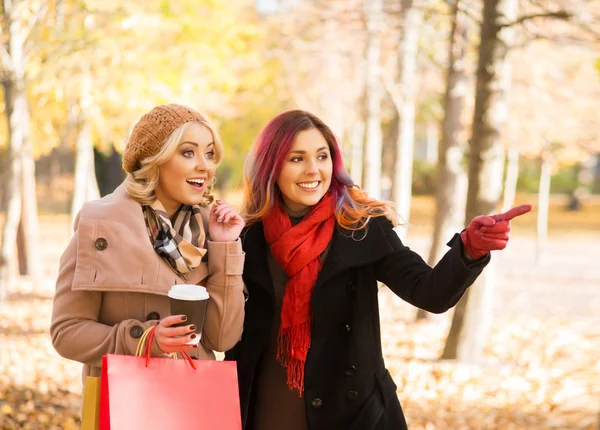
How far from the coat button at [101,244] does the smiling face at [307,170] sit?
729 mm

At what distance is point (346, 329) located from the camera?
2.91m

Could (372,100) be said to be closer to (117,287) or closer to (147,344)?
(117,287)

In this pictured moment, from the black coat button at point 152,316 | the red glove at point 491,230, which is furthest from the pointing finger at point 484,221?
the black coat button at point 152,316

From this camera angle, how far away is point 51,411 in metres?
5.91

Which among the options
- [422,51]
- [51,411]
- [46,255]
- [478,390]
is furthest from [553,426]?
[46,255]

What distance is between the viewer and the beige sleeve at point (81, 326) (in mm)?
2607

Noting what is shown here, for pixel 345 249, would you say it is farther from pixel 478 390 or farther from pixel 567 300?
pixel 567 300

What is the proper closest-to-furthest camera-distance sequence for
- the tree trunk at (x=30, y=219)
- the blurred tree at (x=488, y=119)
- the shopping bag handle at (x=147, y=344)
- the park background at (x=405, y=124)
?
the shopping bag handle at (x=147, y=344) < the park background at (x=405, y=124) < the blurred tree at (x=488, y=119) < the tree trunk at (x=30, y=219)

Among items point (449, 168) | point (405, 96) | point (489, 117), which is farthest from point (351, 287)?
point (405, 96)

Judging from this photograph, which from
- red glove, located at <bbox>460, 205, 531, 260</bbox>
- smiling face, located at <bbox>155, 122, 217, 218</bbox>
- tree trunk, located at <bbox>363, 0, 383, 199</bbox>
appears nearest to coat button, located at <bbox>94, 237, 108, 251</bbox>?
smiling face, located at <bbox>155, 122, 217, 218</bbox>

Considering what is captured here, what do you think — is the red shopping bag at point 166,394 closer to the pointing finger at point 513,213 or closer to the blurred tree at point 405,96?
the pointing finger at point 513,213

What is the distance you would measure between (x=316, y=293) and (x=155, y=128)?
32.5 inches

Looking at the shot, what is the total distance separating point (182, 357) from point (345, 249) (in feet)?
2.37

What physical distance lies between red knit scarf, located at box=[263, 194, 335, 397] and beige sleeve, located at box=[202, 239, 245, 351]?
0.66 ft
